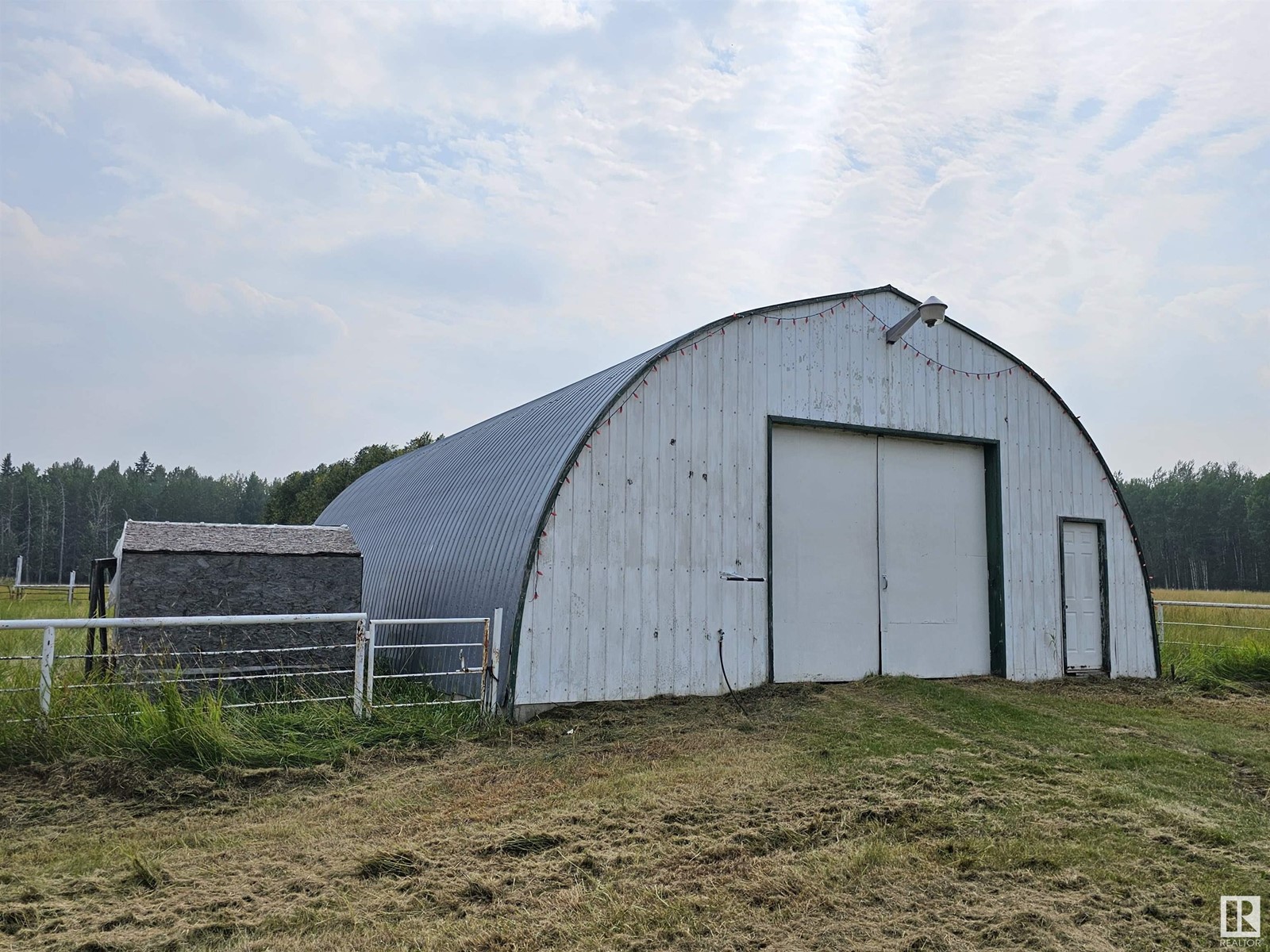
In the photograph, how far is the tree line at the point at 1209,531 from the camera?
6731cm

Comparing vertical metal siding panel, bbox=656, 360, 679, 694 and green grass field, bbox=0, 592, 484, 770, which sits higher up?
vertical metal siding panel, bbox=656, 360, 679, 694

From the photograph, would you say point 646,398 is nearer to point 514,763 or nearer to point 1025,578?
point 514,763

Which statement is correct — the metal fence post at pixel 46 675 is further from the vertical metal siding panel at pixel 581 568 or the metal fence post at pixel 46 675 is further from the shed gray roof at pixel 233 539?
the vertical metal siding panel at pixel 581 568

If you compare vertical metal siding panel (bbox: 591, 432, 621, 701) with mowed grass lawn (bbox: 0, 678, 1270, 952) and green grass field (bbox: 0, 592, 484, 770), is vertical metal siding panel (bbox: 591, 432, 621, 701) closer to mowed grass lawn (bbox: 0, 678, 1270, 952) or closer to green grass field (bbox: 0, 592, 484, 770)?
mowed grass lawn (bbox: 0, 678, 1270, 952)

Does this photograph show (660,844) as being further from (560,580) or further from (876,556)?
(876,556)

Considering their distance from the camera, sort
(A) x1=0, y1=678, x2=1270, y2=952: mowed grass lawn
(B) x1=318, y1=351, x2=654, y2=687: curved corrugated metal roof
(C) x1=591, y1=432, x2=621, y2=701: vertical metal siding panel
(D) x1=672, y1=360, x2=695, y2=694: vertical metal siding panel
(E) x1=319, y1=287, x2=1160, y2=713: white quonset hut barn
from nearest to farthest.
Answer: (A) x1=0, y1=678, x2=1270, y2=952: mowed grass lawn, (C) x1=591, y1=432, x2=621, y2=701: vertical metal siding panel, (E) x1=319, y1=287, x2=1160, y2=713: white quonset hut barn, (B) x1=318, y1=351, x2=654, y2=687: curved corrugated metal roof, (D) x1=672, y1=360, x2=695, y2=694: vertical metal siding panel

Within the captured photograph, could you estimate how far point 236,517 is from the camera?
81.7 meters

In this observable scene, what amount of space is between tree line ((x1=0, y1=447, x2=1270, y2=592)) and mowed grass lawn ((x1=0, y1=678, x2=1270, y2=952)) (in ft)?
205

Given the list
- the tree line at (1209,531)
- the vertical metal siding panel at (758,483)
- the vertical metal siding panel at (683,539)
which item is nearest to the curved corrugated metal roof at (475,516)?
the vertical metal siding panel at (683,539)

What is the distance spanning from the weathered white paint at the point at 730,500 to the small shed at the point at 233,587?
7.24 ft

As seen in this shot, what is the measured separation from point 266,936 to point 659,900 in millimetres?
1750

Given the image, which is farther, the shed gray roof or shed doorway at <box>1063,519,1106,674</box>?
shed doorway at <box>1063,519,1106,674</box>

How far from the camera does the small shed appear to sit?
877cm

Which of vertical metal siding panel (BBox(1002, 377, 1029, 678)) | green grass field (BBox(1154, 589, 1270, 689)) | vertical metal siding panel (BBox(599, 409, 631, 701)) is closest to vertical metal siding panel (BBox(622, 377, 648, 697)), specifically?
vertical metal siding panel (BBox(599, 409, 631, 701))
